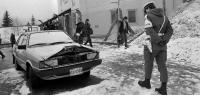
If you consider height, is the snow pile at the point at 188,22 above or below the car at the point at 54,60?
above

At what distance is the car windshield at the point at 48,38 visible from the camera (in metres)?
7.14

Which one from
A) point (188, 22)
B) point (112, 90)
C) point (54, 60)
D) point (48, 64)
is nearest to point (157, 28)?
→ point (112, 90)

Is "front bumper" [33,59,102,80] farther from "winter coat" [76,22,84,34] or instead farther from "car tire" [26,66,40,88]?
"winter coat" [76,22,84,34]

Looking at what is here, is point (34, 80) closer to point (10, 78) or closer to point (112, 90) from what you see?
point (112, 90)

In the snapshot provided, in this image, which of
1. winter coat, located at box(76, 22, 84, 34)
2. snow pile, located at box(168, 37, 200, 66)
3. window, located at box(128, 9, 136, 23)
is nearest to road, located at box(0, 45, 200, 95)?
snow pile, located at box(168, 37, 200, 66)

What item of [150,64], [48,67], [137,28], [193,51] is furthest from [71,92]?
[137,28]

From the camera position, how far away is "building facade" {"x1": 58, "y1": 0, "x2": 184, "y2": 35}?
17881 mm

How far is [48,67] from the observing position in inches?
226

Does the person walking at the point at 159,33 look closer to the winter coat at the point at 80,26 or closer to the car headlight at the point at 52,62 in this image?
the car headlight at the point at 52,62

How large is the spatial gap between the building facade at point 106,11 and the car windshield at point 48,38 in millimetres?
11386

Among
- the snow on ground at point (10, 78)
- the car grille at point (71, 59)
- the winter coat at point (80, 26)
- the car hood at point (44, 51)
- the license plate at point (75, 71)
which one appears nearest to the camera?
the car hood at point (44, 51)

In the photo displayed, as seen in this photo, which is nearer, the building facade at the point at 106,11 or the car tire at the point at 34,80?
the car tire at the point at 34,80

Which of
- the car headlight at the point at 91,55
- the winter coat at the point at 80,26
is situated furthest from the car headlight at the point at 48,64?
the winter coat at the point at 80,26

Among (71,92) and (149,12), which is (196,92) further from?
(71,92)
